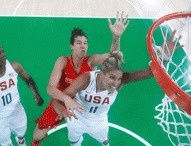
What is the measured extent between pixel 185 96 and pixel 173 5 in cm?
563

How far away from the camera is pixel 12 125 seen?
242 cm

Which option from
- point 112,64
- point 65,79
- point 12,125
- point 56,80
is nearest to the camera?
point 112,64

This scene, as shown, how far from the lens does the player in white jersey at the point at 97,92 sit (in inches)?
73.6

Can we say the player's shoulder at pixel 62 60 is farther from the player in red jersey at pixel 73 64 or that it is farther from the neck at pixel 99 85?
the neck at pixel 99 85

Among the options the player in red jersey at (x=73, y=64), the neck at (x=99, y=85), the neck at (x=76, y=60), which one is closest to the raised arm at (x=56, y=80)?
the player in red jersey at (x=73, y=64)

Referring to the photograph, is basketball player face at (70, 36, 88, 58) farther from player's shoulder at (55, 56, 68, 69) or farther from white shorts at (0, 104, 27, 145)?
white shorts at (0, 104, 27, 145)

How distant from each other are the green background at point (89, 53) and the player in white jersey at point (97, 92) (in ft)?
2.88

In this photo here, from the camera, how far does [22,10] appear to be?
5355 mm

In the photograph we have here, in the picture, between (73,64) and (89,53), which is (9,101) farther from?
(89,53)

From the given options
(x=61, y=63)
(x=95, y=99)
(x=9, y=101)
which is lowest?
(x=9, y=101)

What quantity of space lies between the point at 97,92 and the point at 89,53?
2244mm

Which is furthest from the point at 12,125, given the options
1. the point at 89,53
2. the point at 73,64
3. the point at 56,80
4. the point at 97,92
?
the point at 89,53

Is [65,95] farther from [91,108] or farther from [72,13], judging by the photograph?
[72,13]

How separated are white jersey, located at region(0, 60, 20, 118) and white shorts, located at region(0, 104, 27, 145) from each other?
0.26 feet
